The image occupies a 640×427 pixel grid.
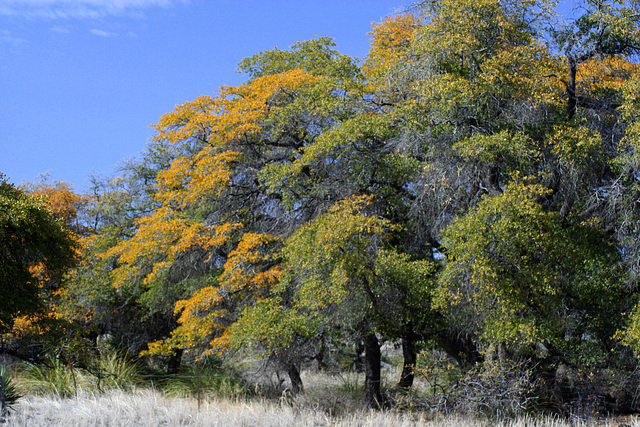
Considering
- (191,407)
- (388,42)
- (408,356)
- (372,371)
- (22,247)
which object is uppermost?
(388,42)

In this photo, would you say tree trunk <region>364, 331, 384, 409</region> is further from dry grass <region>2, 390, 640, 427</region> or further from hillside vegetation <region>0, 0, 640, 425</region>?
dry grass <region>2, 390, 640, 427</region>

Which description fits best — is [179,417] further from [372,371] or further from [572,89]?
[572,89]

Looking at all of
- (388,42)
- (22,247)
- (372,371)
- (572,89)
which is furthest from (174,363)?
(572,89)

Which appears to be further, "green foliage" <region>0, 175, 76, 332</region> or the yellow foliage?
the yellow foliage

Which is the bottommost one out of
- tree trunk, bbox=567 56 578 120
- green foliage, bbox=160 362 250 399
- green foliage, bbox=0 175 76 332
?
green foliage, bbox=160 362 250 399

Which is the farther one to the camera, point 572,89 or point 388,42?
point 388,42

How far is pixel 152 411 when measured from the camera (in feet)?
35.0

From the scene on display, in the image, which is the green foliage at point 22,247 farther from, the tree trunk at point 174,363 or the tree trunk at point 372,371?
the tree trunk at point 174,363

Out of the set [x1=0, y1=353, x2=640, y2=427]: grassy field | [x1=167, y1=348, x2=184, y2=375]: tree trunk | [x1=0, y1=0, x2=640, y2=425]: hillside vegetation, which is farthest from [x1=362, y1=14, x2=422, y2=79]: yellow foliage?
[x1=167, y1=348, x2=184, y2=375]: tree trunk

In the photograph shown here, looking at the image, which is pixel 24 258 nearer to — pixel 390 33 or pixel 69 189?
pixel 390 33

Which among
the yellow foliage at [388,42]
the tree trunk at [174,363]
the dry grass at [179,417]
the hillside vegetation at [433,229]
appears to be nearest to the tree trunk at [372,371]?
the hillside vegetation at [433,229]

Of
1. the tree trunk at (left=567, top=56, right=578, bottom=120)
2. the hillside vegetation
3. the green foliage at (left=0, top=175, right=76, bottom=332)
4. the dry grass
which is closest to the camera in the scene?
the dry grass

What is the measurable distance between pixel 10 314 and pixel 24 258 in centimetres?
126

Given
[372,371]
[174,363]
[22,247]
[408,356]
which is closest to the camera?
[22,247]
